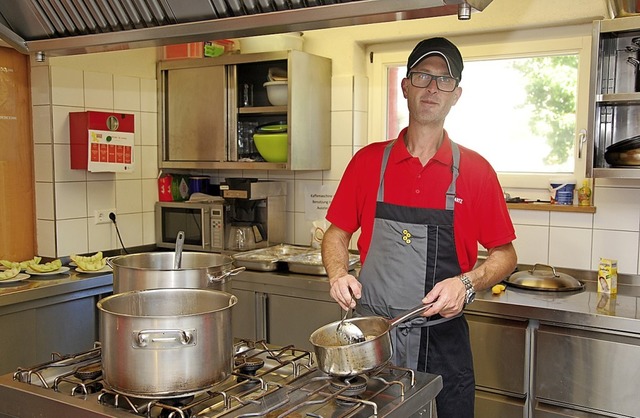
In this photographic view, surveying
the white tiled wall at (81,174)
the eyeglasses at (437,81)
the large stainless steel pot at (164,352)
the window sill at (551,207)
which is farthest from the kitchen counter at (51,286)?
the window sill at (551,207)

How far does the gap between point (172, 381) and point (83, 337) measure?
206cm

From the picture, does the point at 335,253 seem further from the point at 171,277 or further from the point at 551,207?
the point at 551,207

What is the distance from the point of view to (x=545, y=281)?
277 cm

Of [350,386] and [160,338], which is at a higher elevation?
[160,338]

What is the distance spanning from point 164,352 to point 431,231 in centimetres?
105

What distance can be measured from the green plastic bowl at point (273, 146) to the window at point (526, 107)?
77 centimetres

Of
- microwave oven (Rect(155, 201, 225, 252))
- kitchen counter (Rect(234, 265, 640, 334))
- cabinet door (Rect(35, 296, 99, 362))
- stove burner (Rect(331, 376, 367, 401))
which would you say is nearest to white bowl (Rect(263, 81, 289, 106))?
microwave oven (Rect(155, 201, 225, 252))

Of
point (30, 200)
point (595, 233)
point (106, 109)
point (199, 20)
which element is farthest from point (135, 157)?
point (595, 233)

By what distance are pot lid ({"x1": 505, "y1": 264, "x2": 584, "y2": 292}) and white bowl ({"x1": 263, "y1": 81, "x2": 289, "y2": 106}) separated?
1.49 m

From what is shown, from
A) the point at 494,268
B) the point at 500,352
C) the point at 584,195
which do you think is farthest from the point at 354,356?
the point at 584,195

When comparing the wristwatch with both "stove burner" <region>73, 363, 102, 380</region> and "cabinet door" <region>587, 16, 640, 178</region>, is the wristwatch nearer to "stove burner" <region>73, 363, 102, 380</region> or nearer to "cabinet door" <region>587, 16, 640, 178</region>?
"stove burner" <region>73, 363, 102, 380</region>

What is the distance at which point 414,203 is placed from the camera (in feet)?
6.86

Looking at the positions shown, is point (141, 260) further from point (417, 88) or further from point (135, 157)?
point (135, 157)

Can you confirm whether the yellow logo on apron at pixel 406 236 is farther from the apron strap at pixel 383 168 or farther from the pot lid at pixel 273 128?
the pot lid at pixel 273 128
